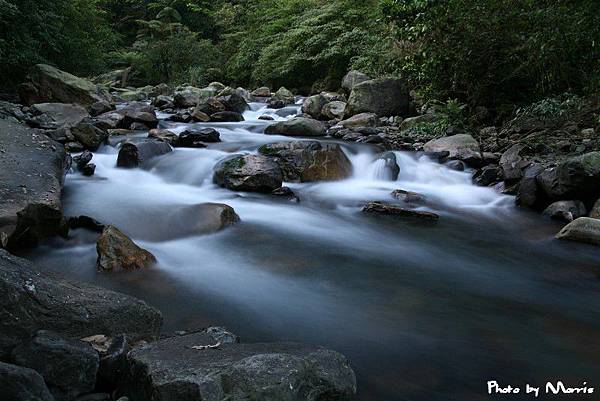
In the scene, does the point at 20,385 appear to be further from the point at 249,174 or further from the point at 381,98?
the point at 381,98

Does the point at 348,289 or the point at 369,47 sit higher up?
the point at 369,47

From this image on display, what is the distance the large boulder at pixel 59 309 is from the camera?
2.37 m

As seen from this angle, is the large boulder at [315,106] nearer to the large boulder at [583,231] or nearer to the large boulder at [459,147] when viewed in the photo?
the large boulder at [459,147]

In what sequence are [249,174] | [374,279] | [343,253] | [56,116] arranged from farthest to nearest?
[56,116] < [249,174] < [343,253] < [374,279]

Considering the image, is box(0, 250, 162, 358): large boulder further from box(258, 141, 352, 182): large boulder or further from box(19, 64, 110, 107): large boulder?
box(19, 64, 110, 107): large boulder

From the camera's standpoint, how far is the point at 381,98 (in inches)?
520

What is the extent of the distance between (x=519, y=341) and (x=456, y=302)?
733 millimetres

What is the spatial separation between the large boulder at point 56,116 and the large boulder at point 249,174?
374 cm

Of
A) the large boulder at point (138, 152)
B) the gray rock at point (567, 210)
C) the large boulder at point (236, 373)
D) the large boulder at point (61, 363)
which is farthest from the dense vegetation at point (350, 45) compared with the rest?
the large boulder at point (61, 363)

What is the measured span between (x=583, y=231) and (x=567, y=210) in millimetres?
926

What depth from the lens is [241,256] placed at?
5.06m

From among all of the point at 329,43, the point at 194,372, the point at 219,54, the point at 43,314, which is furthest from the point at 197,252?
the point at 219,54

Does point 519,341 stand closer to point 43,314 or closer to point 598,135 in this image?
point 43,314

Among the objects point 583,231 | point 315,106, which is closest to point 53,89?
point 315,106
